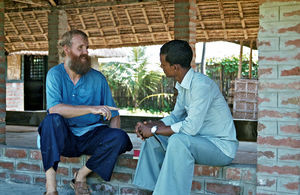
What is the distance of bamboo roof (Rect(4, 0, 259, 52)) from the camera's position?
820 centimetres

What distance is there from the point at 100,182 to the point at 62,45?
127cm

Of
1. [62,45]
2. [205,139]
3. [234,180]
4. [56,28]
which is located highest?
[56,28]

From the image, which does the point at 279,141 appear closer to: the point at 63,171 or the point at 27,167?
the point at 63,171

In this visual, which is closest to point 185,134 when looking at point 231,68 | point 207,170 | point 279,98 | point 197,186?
point 207,170

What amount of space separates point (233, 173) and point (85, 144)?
1.27m

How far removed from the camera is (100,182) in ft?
12.4

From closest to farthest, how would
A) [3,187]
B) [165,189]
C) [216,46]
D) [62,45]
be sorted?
[165,189] < [62,45] < [3,187] < [216,46]

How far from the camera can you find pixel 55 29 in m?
8.52

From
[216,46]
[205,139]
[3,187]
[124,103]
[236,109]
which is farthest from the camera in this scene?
[216,46]

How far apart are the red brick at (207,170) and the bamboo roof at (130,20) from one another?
5178 mm

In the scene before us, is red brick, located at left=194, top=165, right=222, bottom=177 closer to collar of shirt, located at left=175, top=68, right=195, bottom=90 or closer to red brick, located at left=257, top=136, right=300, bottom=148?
red brick, located at left=257, top=136, right=300, bottom=148

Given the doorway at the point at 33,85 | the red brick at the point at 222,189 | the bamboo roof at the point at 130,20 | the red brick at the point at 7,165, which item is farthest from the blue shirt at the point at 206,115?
the doorway at the point at 33,85

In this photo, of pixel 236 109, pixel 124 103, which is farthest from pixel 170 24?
pixel 124 103

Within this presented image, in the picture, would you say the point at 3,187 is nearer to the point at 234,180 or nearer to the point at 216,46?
the point at 234,180
